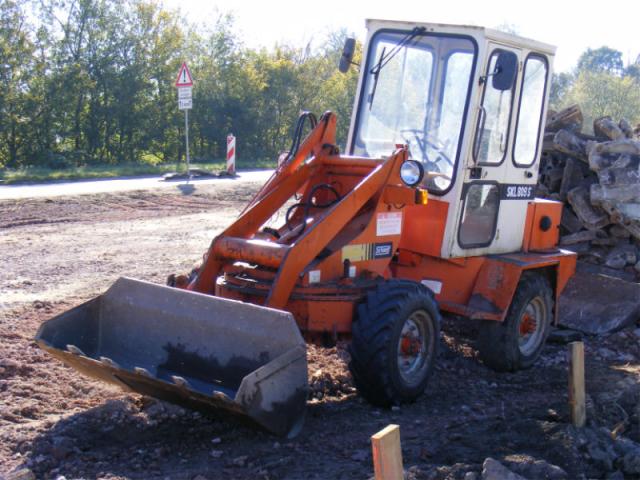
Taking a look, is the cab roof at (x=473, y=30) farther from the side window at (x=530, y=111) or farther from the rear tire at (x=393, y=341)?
the rear tire at (x=393, y=341)

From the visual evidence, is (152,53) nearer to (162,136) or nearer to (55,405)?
(162,136)

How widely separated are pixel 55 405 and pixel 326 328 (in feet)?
6.03

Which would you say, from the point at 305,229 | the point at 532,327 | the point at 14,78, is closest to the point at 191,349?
the point at 305,229

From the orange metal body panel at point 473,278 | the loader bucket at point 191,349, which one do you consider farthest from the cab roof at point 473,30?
the loader bucket at point 191,349

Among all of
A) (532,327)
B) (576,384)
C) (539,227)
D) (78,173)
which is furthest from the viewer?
(78,173)

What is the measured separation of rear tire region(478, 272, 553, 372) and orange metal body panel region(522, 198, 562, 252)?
1.09 ft

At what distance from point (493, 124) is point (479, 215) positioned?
2.39 feet

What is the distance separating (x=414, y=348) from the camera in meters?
5.36

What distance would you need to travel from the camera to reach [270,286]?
5.26 meters

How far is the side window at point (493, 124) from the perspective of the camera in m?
6.04

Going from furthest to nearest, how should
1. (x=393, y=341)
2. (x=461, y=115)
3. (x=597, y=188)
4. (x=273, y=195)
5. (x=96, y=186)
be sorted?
1. (x=96, y=186)
2. (x=597, y=188)
3. (x=461, y=115)
4. (x=273, y=195)
5. (x=393, y=341)

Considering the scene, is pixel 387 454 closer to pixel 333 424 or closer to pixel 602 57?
pixel 333 424

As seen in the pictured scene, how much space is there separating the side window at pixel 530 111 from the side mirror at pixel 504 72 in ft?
2.58

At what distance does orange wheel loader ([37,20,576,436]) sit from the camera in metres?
4.80
